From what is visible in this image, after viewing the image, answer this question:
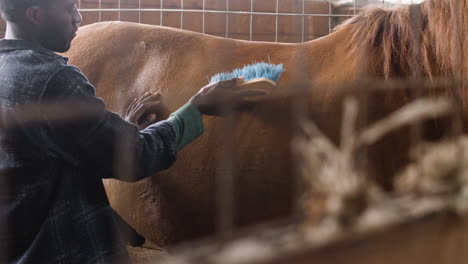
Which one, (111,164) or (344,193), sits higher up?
(344,193)

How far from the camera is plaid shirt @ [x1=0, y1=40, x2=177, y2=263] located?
91cm

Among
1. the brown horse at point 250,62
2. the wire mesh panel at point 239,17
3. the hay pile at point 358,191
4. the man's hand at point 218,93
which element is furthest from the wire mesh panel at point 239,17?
the hay pile at point 358,191

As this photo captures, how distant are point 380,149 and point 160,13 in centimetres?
216

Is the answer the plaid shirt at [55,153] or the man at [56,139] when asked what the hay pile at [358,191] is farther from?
the plaid shirt at [55,153]

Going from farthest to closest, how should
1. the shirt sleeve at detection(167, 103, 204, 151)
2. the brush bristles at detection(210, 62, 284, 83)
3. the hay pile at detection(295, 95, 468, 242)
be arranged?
the brush bristles at detection(210, 62, 284, 83)
the shirt sleeve at detection(167, 103, 204, 151)
the hay pile at detection(295, 95, 468, 242)

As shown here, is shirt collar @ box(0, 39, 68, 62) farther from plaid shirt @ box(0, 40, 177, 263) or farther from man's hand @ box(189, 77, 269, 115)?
man's hand @ box(189, 77, 269, 115)

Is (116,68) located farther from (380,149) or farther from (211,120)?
(380,149)

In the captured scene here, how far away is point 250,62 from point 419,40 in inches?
19.2

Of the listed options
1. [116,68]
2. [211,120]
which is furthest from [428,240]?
[116,68]

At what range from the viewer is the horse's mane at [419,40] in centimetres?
128

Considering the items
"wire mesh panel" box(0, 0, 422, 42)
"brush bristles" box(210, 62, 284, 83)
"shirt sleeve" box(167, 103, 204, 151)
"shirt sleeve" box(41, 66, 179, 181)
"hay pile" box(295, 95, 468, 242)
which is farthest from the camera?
"wire mesh panel" box(0, 0, 422, 42)

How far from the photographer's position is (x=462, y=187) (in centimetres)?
55

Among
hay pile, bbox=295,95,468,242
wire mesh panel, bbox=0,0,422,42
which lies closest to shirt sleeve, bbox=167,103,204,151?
hay pile, bbox=295,95,468,242

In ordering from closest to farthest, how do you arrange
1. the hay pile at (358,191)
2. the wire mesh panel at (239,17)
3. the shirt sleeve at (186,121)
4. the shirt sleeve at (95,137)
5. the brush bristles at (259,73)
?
1. the hay pile at (358,191)
2. the shirt sleeve at (95,137)
3. the shirt sleeve at (186,121)
4. the brush bristles at (259,73)
5. the wire mesh panel at (239,17)
